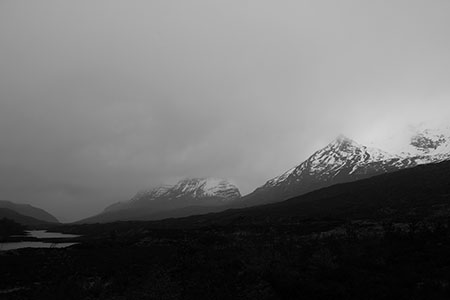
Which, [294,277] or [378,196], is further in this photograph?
[378,196]

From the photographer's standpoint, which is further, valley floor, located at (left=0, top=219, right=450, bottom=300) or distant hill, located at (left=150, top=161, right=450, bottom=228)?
distant hill, located at (left=150, top=161, right=450, bottom=228)

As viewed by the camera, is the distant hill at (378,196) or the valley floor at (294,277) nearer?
the valley floor at (294,277)

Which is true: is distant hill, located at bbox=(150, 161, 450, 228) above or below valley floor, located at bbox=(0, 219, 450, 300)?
above

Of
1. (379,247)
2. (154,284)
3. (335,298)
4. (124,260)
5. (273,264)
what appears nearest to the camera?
(335,298)

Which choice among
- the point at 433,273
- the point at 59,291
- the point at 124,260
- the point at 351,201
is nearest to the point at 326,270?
the point at 433,273

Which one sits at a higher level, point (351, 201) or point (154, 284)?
point (351, 201)

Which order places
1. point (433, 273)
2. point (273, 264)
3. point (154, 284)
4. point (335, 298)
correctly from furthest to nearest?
point (273, 264)
point (154, 284)
point (433, 273)
point (335, 298)

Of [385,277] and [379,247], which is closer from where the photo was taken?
[385,277]

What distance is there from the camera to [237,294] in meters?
19.3

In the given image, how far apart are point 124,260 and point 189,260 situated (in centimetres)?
1703

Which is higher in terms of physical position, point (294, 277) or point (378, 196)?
point (378, 196)

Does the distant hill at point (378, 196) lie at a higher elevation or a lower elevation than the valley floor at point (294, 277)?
higher

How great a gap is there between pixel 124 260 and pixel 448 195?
Answer: 85.8 meters

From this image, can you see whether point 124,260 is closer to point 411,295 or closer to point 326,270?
point 326,270
